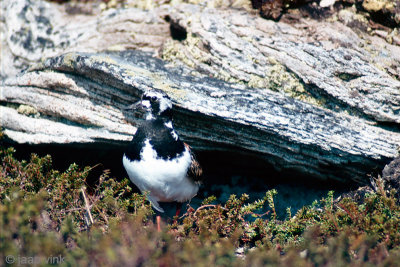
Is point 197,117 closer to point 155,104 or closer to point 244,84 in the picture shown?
point 155,104

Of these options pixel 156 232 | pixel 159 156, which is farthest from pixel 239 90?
pixel 156 232

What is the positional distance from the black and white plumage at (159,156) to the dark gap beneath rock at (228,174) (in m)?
1.51

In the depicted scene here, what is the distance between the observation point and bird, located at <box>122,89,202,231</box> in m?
6.06

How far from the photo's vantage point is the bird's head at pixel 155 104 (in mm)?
6266

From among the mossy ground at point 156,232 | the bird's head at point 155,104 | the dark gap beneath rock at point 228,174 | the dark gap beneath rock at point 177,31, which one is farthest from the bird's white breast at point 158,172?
the dark gap beneath rock at point 177,31

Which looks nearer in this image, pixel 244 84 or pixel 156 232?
pixel 156 232

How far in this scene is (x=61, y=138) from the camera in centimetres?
737

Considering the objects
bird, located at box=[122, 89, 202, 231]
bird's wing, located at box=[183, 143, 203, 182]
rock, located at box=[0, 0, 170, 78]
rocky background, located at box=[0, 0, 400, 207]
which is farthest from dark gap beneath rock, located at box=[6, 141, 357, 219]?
rock, located at box=[0, 0, 170, 78]

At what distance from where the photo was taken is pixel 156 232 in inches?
163

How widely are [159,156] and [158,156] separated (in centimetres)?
1

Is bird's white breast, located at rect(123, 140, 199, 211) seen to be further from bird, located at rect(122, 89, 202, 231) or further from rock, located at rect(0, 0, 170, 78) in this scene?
rock, located at rect(0, 0, 170, 78)

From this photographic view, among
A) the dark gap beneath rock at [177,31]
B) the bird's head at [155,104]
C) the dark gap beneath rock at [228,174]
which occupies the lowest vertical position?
the dark gap beneath rock at [228,174]

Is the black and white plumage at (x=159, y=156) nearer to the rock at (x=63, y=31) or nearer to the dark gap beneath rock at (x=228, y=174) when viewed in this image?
the dark gap beneath rock at (x=228, y=174)

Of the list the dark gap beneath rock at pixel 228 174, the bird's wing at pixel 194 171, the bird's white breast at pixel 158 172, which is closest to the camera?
the bird's white breast at pixel 158 172
